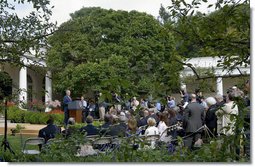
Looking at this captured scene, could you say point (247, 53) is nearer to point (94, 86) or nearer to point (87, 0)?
point (94, 86)

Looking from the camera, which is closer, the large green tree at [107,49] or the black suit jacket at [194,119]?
the large green tree at [107,49]

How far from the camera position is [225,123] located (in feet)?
5.82

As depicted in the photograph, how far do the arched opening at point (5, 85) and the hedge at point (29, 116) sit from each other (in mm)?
71

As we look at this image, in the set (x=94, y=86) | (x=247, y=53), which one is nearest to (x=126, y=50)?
(x=94, y=86)

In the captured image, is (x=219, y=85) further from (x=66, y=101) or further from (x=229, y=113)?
(x=66, y=101)

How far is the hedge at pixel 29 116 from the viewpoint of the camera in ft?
7.44

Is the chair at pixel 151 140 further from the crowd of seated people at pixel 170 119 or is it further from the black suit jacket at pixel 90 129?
the black suit jacket at pixel 90 129

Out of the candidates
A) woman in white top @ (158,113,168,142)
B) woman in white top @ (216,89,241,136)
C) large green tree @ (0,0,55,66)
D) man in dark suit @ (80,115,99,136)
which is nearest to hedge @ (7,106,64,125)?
man in dark suit @ (80,115,99,136)

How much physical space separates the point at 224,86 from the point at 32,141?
1.05 meters

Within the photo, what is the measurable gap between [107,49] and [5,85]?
55 centimetres

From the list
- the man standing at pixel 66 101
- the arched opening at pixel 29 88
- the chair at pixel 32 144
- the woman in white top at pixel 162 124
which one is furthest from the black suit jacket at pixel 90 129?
the woman in white top at pixel 162 124

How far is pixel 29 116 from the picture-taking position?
2404mm

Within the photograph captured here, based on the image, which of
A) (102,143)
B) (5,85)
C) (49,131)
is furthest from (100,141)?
(5,85)

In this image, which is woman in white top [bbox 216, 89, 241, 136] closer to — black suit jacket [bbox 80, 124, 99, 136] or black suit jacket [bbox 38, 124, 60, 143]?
black suit jacket [bbox 80, 124, 99, 136]
